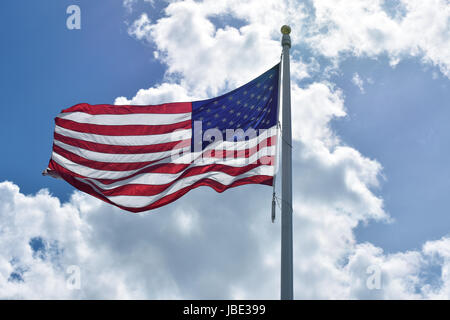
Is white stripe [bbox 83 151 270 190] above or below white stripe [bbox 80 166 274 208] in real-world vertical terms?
above

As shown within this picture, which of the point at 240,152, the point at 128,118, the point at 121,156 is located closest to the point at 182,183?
the point at 240,152

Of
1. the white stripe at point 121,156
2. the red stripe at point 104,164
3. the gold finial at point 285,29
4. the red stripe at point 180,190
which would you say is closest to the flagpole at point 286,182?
the gold finial at point 285,29

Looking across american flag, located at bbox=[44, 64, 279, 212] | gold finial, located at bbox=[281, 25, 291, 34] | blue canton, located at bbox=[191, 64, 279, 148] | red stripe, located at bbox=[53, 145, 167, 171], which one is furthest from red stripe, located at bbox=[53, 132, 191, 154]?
gold finial, located at bbox=[281, 25, 291, 34]

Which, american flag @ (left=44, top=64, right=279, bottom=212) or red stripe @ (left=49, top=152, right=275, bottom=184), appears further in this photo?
american flag @ (left=44, top=64, right=279, bottom=212)

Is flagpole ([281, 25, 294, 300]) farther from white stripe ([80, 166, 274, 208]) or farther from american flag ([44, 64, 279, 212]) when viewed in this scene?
white stripe ([80, 166, 274, 208])

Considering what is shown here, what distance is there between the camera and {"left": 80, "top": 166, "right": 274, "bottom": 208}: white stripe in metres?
14.6

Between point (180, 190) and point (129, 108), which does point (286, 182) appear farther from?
point (129, 108)

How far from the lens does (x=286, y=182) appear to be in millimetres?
13375

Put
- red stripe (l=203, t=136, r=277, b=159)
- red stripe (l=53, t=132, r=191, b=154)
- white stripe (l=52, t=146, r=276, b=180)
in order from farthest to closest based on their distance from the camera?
red stripe (l=53, t=132, r=191, b=154)
red stripe (l=203, t=136, r=277, b=159)
white stripe (l=52, t=146, r=276, b=180)

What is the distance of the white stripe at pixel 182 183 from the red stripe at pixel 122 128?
174cm

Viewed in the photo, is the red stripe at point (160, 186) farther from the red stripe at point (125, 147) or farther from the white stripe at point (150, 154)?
the red stripe at point (125, 147)

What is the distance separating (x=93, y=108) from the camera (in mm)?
16922

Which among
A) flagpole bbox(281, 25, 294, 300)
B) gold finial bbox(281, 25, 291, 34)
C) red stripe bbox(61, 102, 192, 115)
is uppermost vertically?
gold finial bbox(281, 25, 291, 34)
